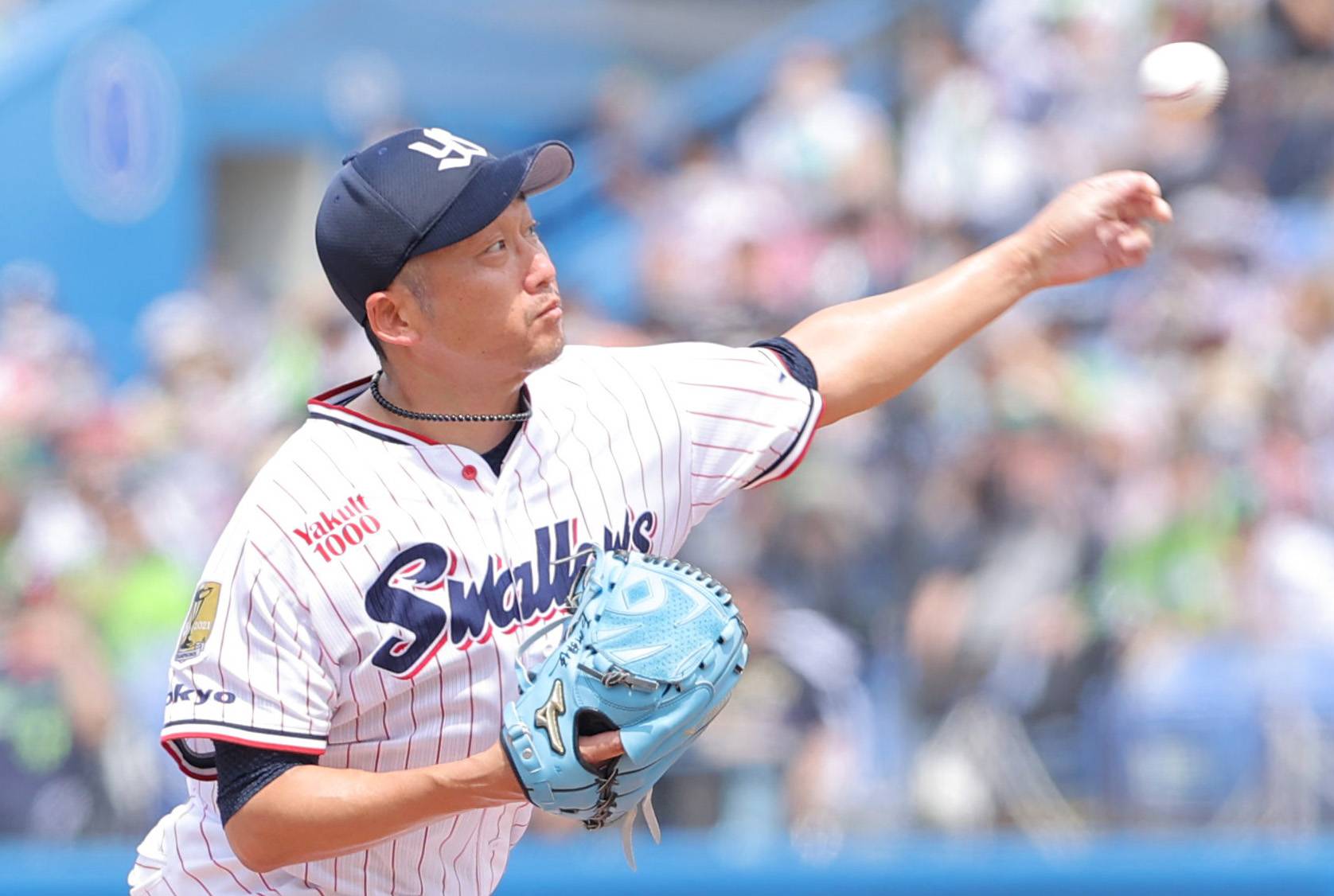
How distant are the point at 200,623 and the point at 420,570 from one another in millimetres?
315

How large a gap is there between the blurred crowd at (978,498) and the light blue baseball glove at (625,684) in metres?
2.42

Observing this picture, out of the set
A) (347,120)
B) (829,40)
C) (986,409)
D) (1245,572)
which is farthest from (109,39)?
(1245,572)

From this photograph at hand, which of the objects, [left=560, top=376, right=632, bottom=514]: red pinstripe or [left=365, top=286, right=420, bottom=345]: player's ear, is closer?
[left=365, top=286, right=420, bottom=345]: player's ear

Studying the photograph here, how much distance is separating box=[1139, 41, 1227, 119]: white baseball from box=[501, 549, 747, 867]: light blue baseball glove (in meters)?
1.33

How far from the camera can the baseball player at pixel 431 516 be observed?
8.23 ft

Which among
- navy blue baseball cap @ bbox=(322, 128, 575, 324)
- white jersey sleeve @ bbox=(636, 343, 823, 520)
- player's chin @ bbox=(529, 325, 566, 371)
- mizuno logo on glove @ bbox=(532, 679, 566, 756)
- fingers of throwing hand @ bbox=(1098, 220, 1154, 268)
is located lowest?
mizuno logo on glove @ bbox=(532, 679, 566, 756)

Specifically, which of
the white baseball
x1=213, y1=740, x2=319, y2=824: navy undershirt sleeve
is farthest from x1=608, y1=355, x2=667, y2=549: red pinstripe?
the white baseball

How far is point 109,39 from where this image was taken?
38.6 feet

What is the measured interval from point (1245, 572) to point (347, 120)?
8.63 metres

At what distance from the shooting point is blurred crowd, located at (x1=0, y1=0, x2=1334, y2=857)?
569cm

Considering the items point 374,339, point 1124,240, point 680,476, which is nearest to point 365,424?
point 374,339

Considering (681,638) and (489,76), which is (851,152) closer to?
(489,76)

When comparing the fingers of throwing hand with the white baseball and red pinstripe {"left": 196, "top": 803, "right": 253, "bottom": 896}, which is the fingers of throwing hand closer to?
the white baseball

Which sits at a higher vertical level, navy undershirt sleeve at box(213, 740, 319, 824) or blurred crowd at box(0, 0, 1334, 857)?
navy undershirt sleeve at box(213, 740, 319, 824)
